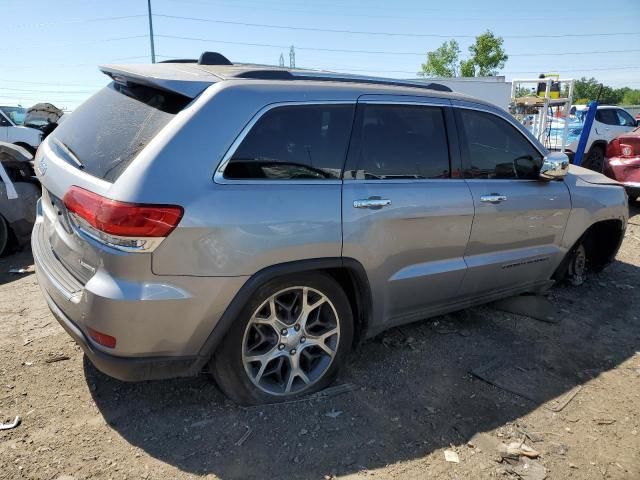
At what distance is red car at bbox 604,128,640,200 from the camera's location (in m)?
8.54

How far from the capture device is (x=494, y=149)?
3738 mm

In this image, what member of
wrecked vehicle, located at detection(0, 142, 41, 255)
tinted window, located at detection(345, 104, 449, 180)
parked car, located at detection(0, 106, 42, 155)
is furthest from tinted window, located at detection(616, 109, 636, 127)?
parked car, located at detection(0, 106, 42, 155)

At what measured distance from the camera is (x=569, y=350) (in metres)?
3.77

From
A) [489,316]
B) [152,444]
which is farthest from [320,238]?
[489,316]

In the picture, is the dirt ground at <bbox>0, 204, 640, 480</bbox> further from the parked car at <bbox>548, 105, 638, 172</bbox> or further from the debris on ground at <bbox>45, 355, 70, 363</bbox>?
the parked car at <bbox>548, 105, 638, 172</bbox>

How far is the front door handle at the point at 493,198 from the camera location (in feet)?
11.5

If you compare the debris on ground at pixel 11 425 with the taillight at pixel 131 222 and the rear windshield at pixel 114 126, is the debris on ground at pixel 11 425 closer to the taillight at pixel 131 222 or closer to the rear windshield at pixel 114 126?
the taillight at pixel 131 222

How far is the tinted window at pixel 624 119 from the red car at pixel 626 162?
5.61 metres

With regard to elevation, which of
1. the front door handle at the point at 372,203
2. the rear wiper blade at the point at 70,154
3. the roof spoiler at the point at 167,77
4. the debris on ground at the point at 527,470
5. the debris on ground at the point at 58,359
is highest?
the roof spoiler at the point at 167,77

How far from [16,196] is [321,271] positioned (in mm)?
4339

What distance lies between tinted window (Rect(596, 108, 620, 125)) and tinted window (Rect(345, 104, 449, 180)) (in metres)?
12.2

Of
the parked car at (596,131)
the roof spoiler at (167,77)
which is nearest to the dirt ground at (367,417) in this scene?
the roof spoiler at (167,77)

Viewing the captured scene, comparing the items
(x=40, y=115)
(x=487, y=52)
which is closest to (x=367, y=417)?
(x=40, y=115)

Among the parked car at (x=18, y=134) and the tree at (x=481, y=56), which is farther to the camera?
the tree at (x=481, y=56)
